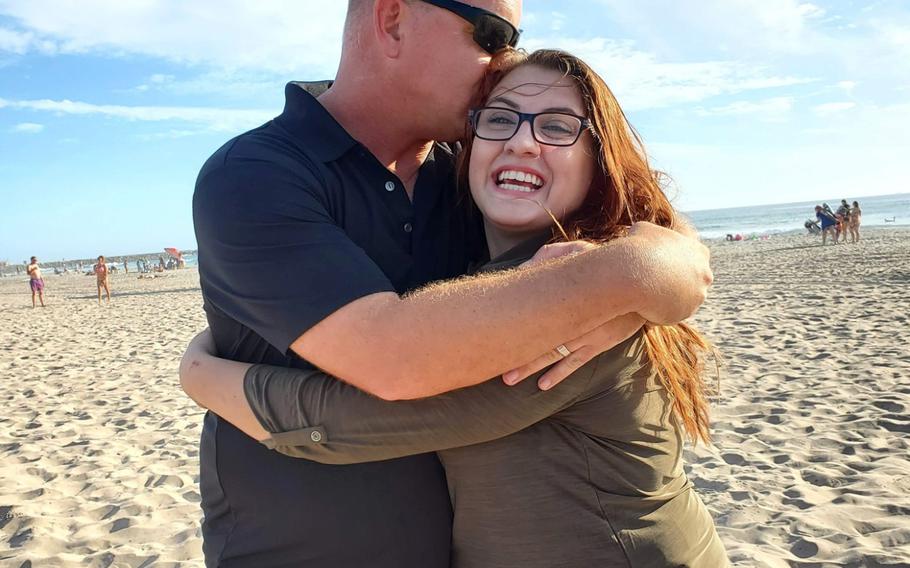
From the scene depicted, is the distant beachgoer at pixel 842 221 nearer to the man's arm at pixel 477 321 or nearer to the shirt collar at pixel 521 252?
the shirt collar at pixel 521 252

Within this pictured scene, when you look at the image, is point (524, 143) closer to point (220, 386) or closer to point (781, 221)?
point (220, 386)

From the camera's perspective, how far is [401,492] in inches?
74.5

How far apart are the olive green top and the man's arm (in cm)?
13

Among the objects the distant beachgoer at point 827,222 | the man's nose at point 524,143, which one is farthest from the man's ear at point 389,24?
the distant beachgoer at point 827,222

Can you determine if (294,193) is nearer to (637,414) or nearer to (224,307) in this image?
(224,307)

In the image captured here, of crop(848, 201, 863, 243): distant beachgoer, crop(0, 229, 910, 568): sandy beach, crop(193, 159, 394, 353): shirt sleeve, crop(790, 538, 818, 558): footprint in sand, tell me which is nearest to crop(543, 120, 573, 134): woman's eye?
crop(193, 159, 394, 353): shirt sleeve

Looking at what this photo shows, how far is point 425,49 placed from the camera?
2301 mm

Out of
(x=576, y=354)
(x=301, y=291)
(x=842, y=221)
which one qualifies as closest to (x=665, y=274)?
(x=576, y=354)

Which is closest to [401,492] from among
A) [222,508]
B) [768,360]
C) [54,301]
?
[222,508]

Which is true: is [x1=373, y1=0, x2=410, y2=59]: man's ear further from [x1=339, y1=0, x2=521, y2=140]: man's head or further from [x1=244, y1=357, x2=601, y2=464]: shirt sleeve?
[x1=244, y1=357, x2=601, y2=464]: shirt sleeve

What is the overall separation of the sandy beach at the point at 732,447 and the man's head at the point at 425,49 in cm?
Result: 317

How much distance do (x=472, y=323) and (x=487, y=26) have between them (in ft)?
4.17

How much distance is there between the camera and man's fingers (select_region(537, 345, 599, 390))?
1622mm

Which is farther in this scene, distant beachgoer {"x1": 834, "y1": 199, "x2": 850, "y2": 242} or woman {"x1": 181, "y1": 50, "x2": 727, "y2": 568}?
distant beachgoer {"x1": 834, "y1": 199, "x2": 850, "y2": 242}
